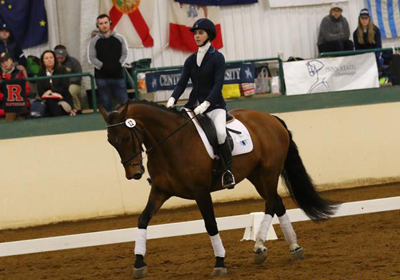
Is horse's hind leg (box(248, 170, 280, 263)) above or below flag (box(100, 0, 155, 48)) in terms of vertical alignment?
below

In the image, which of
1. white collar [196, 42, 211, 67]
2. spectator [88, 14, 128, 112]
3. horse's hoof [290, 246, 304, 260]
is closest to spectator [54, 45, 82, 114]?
spectator [88, 14, 128, 112]

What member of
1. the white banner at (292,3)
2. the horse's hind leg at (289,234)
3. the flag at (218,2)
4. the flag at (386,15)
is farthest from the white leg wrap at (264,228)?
the flag at (386,15)

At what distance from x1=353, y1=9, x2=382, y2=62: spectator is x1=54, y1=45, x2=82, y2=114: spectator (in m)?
A: 4.87

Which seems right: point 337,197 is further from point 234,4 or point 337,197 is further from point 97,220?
point 234,4

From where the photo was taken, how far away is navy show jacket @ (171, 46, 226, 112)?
7680mm

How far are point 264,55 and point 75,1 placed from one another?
359 cm

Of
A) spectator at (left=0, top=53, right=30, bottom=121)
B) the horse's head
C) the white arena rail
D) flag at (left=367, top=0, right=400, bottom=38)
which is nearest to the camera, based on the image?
the horse's head

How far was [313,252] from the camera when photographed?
8.29 m

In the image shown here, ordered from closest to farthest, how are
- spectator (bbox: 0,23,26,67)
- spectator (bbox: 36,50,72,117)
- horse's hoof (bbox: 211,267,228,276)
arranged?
horse's hoof (bbox: 211,267,228,276)
spectator (bbox: 36,50,72,117)
spectator (bbox: 0,23,26,67)

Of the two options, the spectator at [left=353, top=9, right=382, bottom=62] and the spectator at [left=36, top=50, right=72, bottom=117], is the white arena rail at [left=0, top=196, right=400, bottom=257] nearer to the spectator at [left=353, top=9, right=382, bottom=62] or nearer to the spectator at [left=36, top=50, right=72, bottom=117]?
the spectator at [left=36, top=50, right=72, bottom=117]

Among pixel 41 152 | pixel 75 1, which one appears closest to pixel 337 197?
pixel 41 152

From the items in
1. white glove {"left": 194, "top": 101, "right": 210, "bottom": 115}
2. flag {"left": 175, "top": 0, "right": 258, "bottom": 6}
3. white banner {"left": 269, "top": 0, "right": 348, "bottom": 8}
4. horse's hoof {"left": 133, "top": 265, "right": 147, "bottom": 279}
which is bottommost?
horse's hoof {"left": 133, "top": 265, "right": 147, "bottom": 279}

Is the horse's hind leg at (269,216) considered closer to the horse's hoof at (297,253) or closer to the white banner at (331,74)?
the horse's hoof at (297,253)

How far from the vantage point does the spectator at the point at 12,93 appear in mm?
11750
